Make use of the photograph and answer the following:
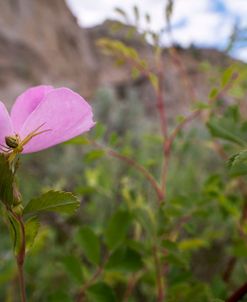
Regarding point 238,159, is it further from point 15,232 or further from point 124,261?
point 124,261

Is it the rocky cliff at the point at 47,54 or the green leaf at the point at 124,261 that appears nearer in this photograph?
the green leaf at the point at 124,261

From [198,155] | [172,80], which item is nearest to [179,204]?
[198,155]

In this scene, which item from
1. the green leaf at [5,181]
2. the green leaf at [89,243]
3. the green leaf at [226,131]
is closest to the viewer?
the green leaf at [5,181]

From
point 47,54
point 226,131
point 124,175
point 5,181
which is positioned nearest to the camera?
point 5,181

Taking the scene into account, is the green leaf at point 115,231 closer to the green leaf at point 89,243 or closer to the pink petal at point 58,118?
the green leaf at point 89,243

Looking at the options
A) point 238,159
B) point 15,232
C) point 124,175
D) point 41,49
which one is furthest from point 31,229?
point 41,49

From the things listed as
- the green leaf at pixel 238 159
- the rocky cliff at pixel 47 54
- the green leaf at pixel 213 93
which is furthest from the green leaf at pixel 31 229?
the rocky cliff at pixel 47 54

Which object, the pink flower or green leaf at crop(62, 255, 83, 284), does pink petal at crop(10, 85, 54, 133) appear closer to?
the pink flower

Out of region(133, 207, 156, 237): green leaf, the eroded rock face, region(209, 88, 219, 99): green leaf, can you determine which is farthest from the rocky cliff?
region(133, 207, 156, 237): green leaf
